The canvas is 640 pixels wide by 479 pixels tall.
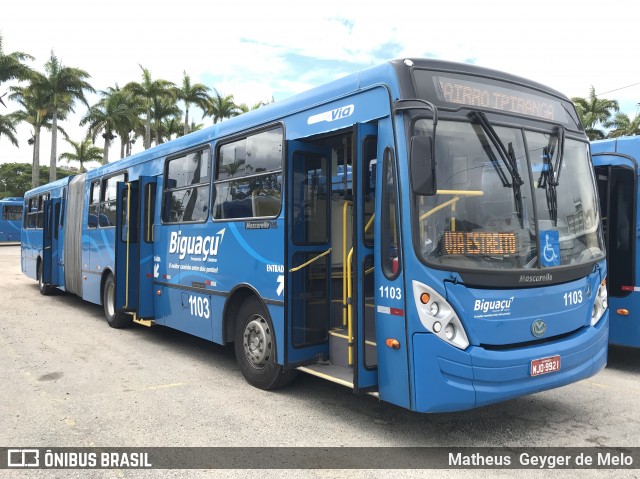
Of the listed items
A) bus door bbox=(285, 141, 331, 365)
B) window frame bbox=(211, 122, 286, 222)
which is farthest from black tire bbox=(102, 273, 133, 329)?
bus door bbox=(285, 141, 331, 365)

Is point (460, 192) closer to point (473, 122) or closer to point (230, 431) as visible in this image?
point (473, 122)

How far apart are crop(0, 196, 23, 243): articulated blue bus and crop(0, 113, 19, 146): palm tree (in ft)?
18.4

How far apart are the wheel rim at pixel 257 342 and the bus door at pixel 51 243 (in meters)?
9.44

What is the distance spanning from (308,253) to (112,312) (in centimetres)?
583

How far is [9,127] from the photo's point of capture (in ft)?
140

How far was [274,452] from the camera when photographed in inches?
170

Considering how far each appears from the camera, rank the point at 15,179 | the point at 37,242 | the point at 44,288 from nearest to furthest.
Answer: the point at 44,288, the point at 37,242, the point at 15,179

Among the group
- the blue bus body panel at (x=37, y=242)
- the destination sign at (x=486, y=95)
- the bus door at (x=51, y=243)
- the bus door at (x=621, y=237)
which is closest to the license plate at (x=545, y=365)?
the destination sign at (x=486, y=95)

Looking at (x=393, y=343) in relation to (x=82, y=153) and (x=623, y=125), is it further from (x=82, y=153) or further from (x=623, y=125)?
(x=82, y=153)

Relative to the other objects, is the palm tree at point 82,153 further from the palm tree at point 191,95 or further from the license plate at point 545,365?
the license plate at point 545,365

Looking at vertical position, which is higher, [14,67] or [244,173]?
[14,67]

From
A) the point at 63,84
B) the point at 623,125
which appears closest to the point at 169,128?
the point at 63,84

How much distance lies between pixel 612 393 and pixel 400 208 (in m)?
3.57

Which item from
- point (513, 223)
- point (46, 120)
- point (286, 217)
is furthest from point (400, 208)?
point (46, 120)
